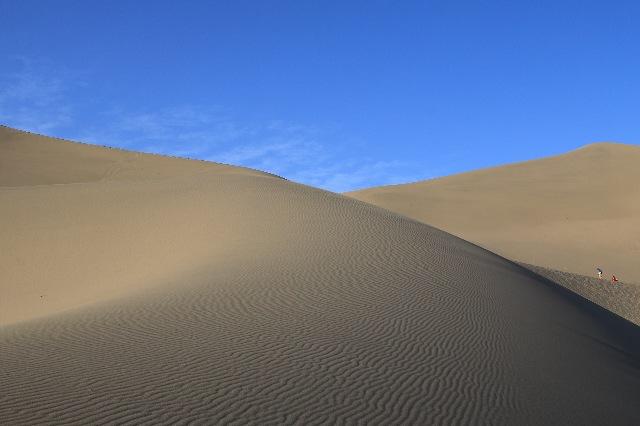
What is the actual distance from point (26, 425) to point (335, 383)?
3.13m

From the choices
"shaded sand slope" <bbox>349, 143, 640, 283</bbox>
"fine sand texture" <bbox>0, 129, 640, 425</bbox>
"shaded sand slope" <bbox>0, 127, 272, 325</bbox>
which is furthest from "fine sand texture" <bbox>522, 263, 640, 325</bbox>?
"shaded sand slope" <bbox>0, 127, 272, 325</bbox>

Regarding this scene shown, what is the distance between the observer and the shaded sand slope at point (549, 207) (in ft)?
128

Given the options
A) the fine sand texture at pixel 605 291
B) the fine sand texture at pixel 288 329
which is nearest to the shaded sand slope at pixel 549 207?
the fine sand texture at pixel 605 291

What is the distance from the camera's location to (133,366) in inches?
289

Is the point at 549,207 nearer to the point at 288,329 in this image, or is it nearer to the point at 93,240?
the point at 93,240

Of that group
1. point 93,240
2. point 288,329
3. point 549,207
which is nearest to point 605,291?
point 93,240

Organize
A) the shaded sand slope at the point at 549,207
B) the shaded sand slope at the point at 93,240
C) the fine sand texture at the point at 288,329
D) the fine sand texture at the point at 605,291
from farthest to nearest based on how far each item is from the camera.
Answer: the shaded sand slope at the point at 549,207
the fine sand texture at the point at 605,291
the shaded sand slope at the point at 93,240
the fine sand texture at the point at 288,329

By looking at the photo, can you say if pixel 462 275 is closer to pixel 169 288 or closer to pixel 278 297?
pixel 278 297

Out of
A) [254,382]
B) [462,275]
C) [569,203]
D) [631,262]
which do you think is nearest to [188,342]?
[254,382]

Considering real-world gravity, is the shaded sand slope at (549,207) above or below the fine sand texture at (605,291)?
above

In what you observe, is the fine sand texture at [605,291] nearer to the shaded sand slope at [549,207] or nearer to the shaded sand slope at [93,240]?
the shaded sand slope at [549,207]

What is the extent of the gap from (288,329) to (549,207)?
44736mm

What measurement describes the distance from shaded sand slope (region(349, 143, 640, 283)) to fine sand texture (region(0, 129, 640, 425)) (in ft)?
67.6

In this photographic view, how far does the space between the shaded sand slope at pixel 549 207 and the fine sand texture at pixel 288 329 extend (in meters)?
20.6
